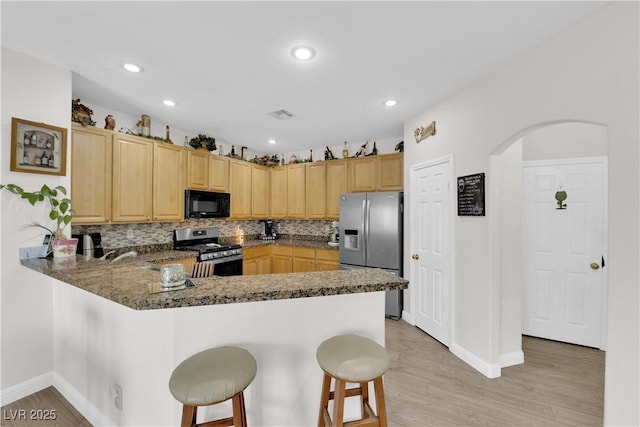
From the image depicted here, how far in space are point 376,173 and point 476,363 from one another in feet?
8.73

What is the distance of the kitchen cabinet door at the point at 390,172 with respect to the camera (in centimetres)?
391

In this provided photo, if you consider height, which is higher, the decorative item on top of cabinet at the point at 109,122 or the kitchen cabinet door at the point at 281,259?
the decorative item on top of cabinet at the point at 109,122

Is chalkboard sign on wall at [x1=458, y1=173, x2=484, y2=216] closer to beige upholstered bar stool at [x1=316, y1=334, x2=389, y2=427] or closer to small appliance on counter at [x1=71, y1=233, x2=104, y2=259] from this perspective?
beige upholstered bar stool at [x1=316, y1=334, x2=389, y2=427]

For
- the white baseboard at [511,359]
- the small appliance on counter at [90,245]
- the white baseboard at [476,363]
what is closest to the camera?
the white baseboard at [476,363]

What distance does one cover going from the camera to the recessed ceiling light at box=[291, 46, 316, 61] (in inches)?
76.9

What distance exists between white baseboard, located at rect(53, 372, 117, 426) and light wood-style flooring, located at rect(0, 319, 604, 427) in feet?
0.12

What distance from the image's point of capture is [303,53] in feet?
6.57

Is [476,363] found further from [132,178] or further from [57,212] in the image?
[132,178]

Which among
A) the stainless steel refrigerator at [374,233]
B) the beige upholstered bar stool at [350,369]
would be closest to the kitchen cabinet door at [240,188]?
the stainless steel refrigerator at [374,233]

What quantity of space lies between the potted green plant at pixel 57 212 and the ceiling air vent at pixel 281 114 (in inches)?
84.0

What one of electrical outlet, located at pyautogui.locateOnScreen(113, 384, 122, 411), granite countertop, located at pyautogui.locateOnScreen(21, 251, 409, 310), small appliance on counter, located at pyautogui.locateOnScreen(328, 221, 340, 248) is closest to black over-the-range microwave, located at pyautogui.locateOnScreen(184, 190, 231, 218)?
small appliance on counter, located at pyautogui.locateOnScreen(328, 221, 340, 248)

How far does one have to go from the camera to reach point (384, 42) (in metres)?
1.89

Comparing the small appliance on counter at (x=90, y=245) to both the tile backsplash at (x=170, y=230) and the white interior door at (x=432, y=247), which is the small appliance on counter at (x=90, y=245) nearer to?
the tile backsplash at (x=170, y=230)

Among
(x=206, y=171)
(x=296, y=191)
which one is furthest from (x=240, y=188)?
(x=296, y=191)
